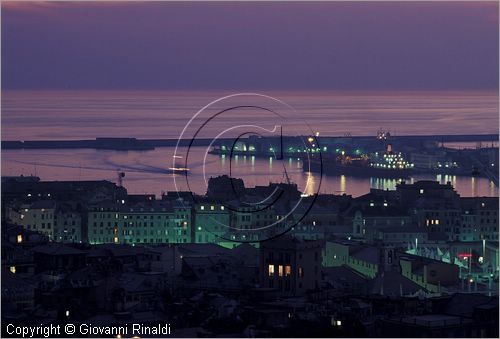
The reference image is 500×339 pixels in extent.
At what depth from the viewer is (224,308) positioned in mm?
11867

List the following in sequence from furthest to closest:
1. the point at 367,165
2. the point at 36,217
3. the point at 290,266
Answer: the point at 367,165, the point at 36,217, the point at 290,266

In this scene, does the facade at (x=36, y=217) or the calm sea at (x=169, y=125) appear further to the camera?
Result: the calm sea at (x=169, y=125)

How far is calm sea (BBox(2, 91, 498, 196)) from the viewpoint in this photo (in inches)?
1291

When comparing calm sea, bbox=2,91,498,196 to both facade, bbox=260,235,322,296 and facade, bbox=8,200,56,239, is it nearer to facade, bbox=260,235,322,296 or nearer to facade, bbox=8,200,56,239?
facade, bbox=8,200,56,239

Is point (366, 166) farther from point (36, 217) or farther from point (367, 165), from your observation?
point (36, 217)

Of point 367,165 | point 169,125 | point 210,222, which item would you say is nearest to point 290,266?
point 210,222

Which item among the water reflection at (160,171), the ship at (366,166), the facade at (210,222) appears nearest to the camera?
the facade at (210,222)

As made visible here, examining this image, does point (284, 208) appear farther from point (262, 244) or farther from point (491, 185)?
point (491, 185)

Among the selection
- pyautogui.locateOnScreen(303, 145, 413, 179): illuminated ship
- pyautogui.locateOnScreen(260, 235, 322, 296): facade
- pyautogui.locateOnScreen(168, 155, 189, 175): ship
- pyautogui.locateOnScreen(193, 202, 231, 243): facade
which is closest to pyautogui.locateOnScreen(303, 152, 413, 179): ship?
pyautogui.locateOnScreen(303, 145, 413, 179): illuminated ship

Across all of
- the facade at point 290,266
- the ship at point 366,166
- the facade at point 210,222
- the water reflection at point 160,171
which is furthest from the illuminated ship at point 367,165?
the facade at point 290,266

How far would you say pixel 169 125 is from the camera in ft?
147

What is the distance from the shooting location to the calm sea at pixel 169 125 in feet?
108

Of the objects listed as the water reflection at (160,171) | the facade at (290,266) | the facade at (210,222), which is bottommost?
the facade at (290,266)

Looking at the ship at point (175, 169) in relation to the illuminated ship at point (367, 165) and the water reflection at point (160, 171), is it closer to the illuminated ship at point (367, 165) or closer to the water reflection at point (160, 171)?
the water reflection at point (160, 171)
